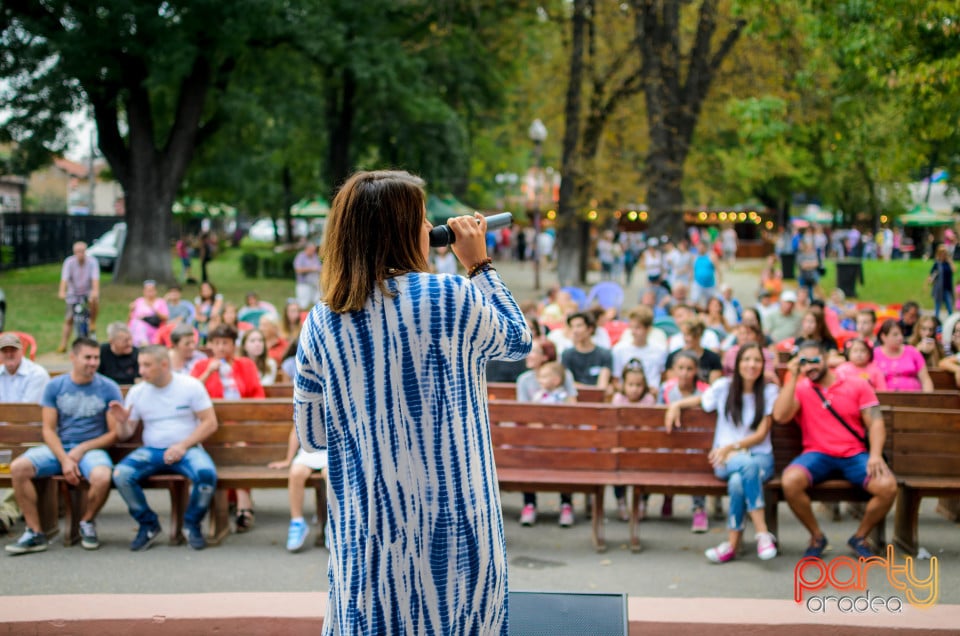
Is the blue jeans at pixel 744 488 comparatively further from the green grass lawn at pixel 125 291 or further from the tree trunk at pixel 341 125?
the tree trunk at pixel 341 125

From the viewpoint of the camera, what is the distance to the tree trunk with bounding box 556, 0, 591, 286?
2550 cm

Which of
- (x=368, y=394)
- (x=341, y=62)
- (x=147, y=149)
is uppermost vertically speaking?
(x=341, y=62)

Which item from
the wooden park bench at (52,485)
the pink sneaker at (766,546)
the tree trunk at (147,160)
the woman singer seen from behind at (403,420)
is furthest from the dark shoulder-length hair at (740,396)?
the tree trunk at (147,160)

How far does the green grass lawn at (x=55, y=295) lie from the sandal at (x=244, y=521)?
11336 millimetres

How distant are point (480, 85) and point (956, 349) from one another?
21.6 meters

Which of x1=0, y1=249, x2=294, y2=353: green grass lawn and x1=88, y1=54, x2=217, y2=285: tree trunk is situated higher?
x1=88, y1=54, x2=217, y2=285: tree trunk

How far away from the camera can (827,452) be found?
6.87 metres

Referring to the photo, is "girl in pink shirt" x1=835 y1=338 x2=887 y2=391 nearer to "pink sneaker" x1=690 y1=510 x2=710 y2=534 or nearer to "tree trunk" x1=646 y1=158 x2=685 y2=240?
"pink sneaker" x1=690 y1=510 x2=710 y2=534

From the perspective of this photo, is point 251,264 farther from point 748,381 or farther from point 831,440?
point 831,440

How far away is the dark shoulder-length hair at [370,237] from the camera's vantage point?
104 inches

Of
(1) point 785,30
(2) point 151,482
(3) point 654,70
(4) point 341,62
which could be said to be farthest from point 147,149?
(2) point 151,482

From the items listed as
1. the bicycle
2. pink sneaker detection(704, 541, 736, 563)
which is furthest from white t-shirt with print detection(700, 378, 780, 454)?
the bicycle

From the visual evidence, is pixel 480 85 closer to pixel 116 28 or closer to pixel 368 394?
pixel 116 28

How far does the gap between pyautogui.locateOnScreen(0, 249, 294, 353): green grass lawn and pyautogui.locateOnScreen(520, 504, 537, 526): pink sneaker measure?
12.5 m
